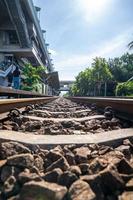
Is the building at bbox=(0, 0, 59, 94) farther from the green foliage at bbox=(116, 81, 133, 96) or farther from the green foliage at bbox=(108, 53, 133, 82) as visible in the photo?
the green foliage at bbox=(108, 53, 133, 82)

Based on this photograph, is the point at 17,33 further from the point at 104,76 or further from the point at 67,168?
the point at 67,168

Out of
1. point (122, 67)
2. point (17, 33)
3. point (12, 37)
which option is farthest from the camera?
point (122, 67)

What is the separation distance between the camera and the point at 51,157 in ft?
9.04

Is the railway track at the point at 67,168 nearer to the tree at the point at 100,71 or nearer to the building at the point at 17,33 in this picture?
the building at the point at 17,33

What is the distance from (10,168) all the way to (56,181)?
0.43 meters

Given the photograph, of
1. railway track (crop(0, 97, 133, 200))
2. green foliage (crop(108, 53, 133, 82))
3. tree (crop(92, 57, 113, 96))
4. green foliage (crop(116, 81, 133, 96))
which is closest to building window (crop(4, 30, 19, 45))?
tree (crop(92, 57, 113, 96))

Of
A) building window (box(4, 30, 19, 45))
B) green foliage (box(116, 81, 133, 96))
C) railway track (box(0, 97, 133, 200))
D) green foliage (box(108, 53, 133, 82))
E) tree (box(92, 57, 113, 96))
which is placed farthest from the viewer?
green foliage (box(108, 53, 133, 82))

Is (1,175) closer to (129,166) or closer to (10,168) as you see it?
(10,168)

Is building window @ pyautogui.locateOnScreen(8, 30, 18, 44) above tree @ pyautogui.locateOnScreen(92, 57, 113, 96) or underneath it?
above

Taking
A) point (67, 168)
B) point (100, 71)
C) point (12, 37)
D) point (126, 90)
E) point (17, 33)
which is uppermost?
point (12, 37)

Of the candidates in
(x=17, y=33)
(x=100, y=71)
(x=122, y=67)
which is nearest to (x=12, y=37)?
(x=17, y=33)

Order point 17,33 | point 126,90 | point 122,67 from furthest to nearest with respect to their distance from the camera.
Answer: point 122,67 → point 17,33 → point 126,90

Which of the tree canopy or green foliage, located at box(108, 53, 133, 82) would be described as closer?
the tree canopy

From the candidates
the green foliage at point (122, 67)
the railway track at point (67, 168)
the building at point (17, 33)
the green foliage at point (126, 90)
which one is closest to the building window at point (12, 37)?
the building at point (17, 33)
